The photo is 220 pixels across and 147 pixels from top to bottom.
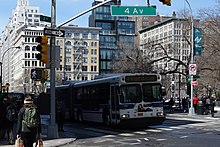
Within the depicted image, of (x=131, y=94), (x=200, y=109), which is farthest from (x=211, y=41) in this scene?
(x=131, y=94)

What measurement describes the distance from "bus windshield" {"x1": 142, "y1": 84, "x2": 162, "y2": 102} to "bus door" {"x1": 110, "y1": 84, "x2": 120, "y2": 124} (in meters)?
1.43

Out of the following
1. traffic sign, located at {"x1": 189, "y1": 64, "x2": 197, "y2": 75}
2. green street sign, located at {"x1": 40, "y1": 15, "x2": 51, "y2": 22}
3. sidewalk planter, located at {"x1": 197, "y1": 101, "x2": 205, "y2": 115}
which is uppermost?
green street sign, located at {"x1": 40, "y1": 15, "x2": 51, "y2": 22}

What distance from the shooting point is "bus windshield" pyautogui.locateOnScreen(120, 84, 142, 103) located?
71.1 ft

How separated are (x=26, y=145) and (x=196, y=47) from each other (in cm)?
2633

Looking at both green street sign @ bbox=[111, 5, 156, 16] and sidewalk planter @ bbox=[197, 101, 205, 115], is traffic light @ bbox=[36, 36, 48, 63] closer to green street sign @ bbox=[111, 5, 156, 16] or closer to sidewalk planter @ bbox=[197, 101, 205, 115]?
green street sign @ bbox=[111, 5, 156, 16]

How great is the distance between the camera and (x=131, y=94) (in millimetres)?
21812

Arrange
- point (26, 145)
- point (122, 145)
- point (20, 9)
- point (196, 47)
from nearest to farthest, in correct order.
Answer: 1. point (26, 145)
2. point (122, 145)
3. point (196, 47)
4. point (20, 9)

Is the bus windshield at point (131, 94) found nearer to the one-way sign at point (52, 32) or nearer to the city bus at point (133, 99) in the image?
the city bus at point (133, 99)

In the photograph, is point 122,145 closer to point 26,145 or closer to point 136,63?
point 26,145

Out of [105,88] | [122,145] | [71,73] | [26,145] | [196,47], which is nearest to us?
[26,145]

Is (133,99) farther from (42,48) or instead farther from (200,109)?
(200,109)

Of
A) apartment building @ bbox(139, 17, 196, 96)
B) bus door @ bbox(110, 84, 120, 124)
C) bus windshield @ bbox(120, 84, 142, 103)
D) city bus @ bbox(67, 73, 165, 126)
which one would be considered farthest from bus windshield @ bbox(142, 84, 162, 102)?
apartment building @ bbox(139, 17, 196, 96)

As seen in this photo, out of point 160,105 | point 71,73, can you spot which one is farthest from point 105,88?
point 71,73

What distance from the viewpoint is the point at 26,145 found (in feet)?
33.4
